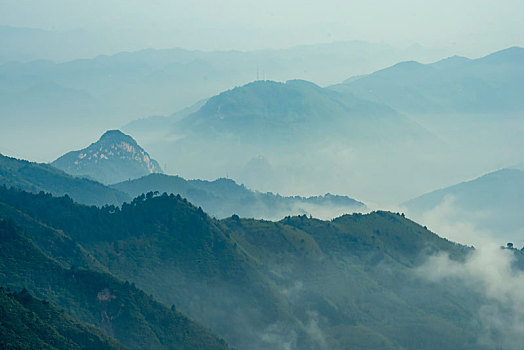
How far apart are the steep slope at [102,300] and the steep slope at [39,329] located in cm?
1853

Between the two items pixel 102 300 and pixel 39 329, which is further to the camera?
pixel 102 300

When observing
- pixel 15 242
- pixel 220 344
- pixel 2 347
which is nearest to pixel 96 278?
pixel 15 242

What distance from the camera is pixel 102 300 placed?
193 metres

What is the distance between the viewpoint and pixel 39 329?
15638 cm

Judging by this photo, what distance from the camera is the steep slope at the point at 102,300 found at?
617 ft

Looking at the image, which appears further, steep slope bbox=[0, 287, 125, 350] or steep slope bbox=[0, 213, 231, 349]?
steep slope bbox=[0, 213, 231, 349]

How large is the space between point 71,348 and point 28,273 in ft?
134

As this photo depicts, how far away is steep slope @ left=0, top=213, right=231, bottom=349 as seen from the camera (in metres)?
188

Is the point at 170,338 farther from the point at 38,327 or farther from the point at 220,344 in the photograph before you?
the point at 38,327

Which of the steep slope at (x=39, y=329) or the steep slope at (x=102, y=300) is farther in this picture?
the steep slope at (x=102, y=300)

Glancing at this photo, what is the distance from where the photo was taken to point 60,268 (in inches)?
7746

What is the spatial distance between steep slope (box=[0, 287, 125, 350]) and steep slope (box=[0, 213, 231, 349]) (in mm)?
18525

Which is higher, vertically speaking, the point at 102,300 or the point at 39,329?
the point at 102,300

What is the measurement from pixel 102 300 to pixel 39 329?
36872 mm
